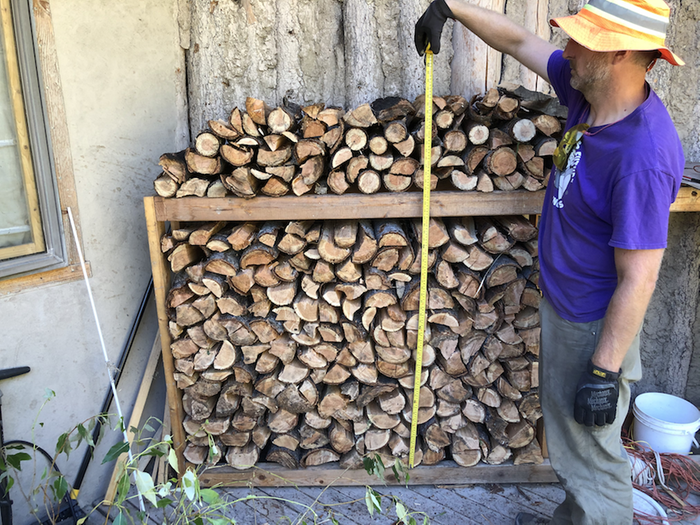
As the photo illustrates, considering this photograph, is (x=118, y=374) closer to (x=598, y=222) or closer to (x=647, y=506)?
(x=598, y=222)

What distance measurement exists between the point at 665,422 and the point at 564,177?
1807 millimetres

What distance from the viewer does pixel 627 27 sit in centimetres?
169

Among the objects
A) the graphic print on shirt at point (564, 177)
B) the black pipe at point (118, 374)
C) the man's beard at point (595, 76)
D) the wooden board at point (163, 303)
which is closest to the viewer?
the man's beard at point (595, 76)

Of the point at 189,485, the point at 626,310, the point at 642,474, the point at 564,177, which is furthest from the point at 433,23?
the point at 642,474

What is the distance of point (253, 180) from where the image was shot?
2.39 meters

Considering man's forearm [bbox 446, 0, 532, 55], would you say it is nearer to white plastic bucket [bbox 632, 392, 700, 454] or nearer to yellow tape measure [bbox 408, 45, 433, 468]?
yellow tape measure [bbox 408, 45, 433, 468]

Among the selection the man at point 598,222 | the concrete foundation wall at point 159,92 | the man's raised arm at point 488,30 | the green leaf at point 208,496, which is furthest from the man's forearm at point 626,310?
the concrete foundation wall at point 159,92

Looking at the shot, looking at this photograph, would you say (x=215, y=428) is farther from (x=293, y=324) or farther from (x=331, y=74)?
(x=331, y=74)

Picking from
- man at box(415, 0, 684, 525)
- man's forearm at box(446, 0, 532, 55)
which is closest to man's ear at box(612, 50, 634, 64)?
man at box(415, 0, 684, 525)

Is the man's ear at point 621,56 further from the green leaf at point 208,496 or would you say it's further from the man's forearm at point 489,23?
the green leaf at point 208,496

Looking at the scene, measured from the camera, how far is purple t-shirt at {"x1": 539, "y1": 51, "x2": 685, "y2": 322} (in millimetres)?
1653

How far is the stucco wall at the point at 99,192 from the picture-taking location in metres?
2.43

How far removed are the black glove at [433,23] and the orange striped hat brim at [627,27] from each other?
0.66 meters

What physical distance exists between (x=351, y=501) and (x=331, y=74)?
2.36 metres
